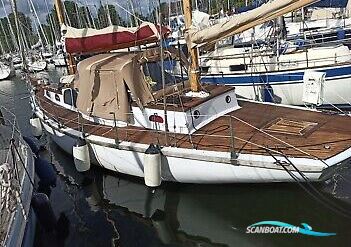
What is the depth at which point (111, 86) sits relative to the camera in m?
11.3

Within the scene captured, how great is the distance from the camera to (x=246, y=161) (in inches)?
339

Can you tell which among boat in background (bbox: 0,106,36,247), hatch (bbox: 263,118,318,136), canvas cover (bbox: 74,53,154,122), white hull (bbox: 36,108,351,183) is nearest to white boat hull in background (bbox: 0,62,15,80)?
canvas cover (bbox: 74,53,154,122)

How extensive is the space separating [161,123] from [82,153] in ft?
7.80

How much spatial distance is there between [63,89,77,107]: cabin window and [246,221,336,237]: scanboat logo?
793cm

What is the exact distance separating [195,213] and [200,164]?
52.6 inches

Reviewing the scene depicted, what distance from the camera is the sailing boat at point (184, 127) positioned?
850 cm

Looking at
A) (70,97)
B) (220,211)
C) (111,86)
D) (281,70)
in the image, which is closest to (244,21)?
(220,211)

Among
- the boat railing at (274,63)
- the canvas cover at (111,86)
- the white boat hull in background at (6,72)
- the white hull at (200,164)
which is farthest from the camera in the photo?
the white boat hull in background at (6,72)

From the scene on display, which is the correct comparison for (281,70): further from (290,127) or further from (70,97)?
(70,97)

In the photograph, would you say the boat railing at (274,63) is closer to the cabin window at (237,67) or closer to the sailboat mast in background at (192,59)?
the cabin window at (237,67)

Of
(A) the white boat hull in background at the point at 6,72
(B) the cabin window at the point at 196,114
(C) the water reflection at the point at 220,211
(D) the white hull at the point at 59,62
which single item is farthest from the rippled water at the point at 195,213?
(A) the white boat hull in background at the point at 6,72

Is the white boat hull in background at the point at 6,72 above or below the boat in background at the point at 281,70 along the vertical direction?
below

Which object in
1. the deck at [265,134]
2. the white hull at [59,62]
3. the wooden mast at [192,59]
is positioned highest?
the wooden mast at [192,59]

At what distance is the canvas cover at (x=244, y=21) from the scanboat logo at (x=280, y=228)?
427cm
